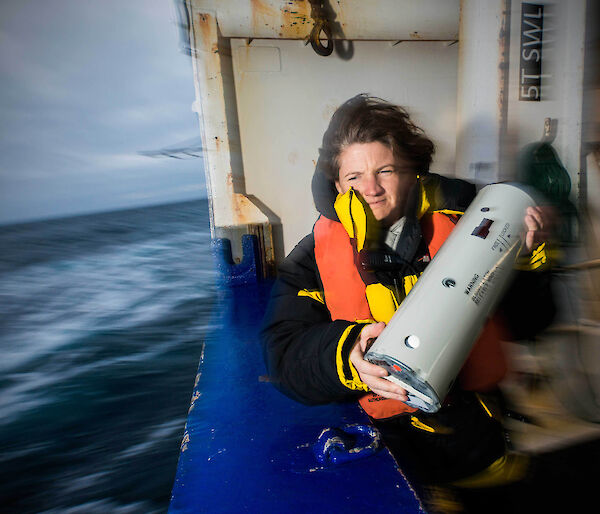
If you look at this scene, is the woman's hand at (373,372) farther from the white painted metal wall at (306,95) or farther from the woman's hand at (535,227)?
the white painted metal wall at (306,95)

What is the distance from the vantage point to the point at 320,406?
1284 mm

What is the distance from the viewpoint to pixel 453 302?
95 centimetres

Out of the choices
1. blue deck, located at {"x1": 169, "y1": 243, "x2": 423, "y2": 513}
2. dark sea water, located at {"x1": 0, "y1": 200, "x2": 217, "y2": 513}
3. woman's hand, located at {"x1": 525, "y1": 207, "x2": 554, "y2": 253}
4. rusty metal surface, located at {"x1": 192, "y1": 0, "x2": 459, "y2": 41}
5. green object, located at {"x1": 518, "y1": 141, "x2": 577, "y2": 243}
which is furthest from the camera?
rusty metal surface, located at {"x1": 192, "y1": 0, "x2": 459, "y2": 41}

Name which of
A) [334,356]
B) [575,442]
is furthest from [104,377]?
[575,442]

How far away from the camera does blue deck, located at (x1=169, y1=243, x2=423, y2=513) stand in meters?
0.87

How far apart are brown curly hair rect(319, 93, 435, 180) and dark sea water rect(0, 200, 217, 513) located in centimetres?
132

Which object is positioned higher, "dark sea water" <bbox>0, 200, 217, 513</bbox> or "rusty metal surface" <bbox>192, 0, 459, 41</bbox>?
"rusty metal surface" <bbox>192, 0, 459, 41</bbox>

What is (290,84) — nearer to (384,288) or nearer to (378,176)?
(378,176)

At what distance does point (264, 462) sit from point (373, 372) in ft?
1.39

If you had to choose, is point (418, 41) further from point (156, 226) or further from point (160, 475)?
point (156, 226)

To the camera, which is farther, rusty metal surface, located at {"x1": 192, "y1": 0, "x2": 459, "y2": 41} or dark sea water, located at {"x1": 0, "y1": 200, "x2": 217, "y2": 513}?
rusty metal surface, located at {"x1": 192, "y1": 0, "x2": 459, "y2": 41}

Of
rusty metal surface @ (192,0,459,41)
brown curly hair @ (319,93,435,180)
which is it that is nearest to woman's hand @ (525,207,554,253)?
brown curly hair @ (319,93,435,180)

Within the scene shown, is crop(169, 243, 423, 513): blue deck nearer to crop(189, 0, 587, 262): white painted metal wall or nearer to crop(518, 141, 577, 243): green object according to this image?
crop(518, 141, 577, 243): green object

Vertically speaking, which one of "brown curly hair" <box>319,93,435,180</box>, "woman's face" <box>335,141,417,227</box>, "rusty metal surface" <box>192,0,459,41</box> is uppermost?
"rusty metal surface" <box>192,0,459,41</box>
